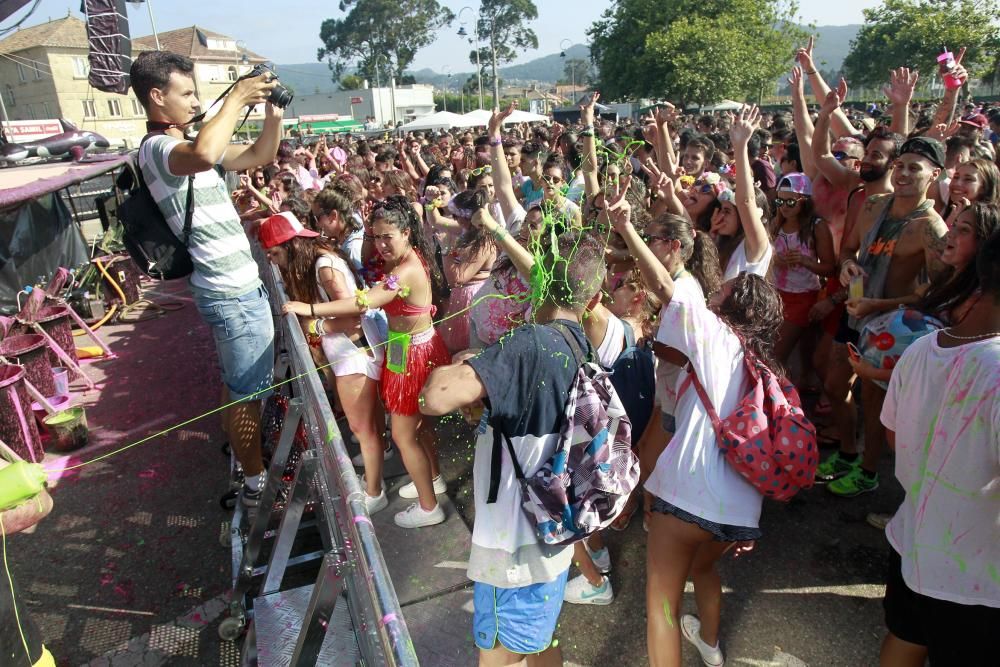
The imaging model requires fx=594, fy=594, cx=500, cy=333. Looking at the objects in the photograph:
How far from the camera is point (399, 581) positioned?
10.3ft

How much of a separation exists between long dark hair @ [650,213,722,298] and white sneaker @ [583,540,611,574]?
1443 mm

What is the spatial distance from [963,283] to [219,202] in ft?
10.5

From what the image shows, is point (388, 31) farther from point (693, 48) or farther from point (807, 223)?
point (807, 223)

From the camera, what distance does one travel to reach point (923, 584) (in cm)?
184

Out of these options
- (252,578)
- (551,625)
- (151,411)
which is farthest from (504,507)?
(151,411)

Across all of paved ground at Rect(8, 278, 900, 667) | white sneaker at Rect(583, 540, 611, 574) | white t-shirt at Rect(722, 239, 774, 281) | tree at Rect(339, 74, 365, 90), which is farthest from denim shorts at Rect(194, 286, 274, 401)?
tree at Rect(339, 74, 365, 90)

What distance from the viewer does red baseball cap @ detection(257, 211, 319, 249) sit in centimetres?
372

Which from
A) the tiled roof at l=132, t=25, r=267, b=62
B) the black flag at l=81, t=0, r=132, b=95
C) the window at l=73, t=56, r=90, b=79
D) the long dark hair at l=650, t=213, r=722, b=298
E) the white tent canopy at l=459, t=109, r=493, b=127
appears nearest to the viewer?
the long dark hair at l=650, t=213, r=722, b=298

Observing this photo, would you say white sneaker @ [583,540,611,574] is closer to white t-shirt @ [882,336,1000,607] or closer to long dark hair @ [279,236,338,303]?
white t-shirt @ [882,336,1000,607]

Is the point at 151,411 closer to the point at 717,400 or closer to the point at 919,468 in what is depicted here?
the point at 717,400

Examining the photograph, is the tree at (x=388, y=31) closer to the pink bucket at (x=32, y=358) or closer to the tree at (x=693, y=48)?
the tree at (x=693, y=48)

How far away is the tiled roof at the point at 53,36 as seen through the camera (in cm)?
4397

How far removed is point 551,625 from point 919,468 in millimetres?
1292

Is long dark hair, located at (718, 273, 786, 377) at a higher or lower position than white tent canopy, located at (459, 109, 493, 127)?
lower
